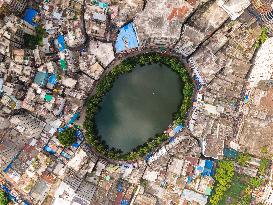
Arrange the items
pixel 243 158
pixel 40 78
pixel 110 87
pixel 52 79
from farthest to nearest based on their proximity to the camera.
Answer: pixel 110 87 < pixel 243 158 < pixel 52 79 < pixel 40 78

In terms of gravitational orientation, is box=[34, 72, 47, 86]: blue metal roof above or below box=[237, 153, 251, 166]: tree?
below

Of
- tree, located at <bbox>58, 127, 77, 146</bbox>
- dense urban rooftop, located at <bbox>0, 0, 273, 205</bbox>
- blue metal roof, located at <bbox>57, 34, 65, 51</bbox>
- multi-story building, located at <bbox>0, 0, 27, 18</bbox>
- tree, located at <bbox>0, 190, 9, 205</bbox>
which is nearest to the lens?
multi-story building, located at <bbox>0, 0, 27, 18</bbox>

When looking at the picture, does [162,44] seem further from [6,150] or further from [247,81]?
[6,150]

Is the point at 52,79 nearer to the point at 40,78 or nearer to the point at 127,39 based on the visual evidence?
the point at 40,78

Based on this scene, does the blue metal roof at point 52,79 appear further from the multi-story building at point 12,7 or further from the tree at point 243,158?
the tree at point 243,158

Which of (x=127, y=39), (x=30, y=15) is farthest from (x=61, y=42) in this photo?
(x=127, y=39)

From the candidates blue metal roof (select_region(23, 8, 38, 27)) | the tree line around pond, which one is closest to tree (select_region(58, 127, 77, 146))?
the tree line around pond

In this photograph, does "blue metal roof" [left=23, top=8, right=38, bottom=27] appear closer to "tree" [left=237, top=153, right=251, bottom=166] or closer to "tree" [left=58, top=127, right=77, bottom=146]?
"tree" [left=58, top=127, right=77, bottom=146]

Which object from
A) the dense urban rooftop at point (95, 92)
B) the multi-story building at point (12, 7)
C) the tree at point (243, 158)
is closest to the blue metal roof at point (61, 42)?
the dense urban rooftop at point (95, 92)
